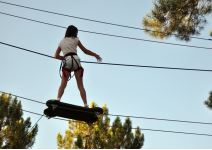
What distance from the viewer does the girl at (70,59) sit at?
6.57 meters

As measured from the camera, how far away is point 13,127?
23031 mm

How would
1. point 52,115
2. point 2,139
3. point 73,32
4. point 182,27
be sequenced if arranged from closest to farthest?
point 52,115, point 73,32, point 182,27, point 2,139

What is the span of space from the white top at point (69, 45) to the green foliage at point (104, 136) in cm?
1614

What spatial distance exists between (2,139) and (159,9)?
1239 centimetres

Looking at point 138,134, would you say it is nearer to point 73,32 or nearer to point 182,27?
point 182,27

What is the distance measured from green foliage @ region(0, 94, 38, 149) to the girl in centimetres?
1628

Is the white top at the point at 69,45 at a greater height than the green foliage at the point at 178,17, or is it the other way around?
the green foliage at the point at 178,17

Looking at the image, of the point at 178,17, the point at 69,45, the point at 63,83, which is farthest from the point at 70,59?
the point at 178,17

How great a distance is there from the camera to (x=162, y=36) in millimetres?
14195

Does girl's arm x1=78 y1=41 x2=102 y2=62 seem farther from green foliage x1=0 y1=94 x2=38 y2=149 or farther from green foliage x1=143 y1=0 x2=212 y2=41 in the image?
green foliage x1=0 y1=94 x2=38 y2=149

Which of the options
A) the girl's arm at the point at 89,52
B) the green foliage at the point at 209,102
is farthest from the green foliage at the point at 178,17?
the girl's arm at the point at 89,52

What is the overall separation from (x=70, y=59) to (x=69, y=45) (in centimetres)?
27

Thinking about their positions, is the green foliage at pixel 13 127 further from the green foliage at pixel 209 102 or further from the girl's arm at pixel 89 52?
the girl's arm at pixel 89 52

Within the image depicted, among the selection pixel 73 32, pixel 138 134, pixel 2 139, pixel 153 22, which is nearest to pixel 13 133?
pixel 2 139
